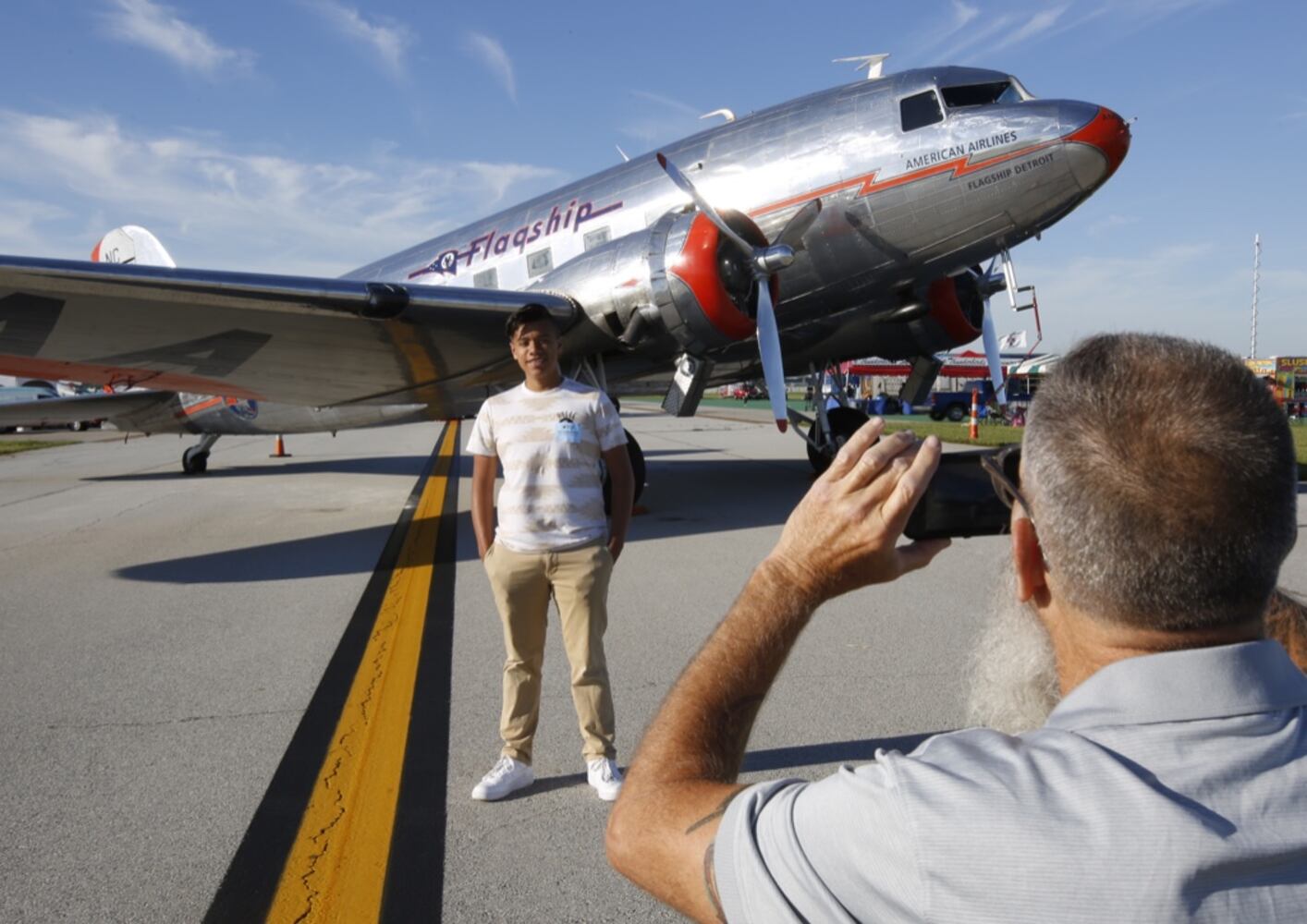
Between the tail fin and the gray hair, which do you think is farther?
the tail fin

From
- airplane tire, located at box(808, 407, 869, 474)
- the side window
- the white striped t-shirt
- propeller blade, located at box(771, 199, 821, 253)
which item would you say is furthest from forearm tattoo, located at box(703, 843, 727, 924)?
airplane tire, located at box(808, 407, 869, 474)

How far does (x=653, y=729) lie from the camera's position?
4.49ft

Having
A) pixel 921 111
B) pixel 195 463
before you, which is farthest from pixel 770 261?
pixel 195 463

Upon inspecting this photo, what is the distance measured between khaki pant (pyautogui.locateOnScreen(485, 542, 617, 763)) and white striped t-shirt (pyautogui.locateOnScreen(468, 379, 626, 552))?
0.07 meters

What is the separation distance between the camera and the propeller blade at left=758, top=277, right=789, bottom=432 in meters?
9.80

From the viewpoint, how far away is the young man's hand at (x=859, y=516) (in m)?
1.31

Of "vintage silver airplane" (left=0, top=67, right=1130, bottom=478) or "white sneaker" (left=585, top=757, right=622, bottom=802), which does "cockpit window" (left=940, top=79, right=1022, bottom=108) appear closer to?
"vintage silver airplane" (left=0, top=67, right=1130, bottom=478)

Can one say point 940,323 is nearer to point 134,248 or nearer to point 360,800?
point 360,800

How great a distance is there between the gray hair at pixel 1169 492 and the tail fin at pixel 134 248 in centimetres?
2078

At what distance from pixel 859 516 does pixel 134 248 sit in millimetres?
21334

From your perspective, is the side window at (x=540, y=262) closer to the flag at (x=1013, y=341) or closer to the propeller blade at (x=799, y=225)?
the propeller blade at (x=799, y=225)

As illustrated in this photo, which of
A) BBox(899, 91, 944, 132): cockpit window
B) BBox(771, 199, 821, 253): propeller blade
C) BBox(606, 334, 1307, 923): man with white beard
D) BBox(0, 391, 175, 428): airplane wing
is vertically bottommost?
BBox(606, 334, 1307, 923): man with white beard

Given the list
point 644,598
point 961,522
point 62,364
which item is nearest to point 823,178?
point 644,598

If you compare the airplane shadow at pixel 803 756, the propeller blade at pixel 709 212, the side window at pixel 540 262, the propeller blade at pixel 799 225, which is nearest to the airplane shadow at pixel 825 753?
the airplane shadow at pixel 803 756
